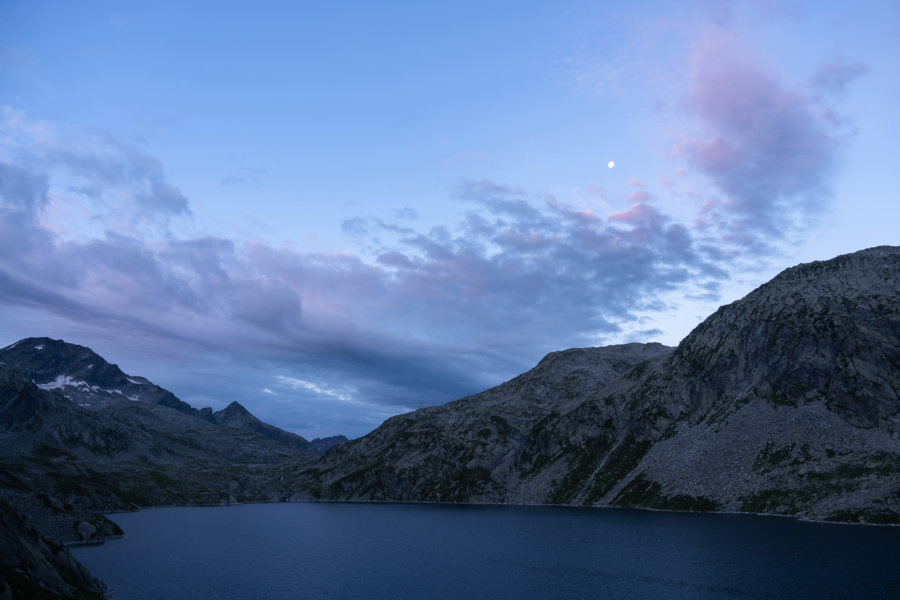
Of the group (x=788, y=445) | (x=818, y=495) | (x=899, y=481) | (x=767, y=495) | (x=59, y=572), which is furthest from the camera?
(x=788, y=445)

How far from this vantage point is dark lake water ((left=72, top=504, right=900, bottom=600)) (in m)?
72.6

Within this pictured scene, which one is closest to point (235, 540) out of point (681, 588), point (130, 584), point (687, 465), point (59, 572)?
point (130, 584)

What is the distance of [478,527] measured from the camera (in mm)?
153750

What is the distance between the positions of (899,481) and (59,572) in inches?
6576

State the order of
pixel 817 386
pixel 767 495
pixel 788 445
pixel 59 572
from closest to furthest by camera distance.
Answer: pixel 59 572, pixel 767 495, pixel 788 445, pixel 817 386

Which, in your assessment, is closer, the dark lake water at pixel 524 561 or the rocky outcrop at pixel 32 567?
the rocky outcrop at pixel 32 567

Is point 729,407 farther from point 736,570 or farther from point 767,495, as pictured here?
point 736,570

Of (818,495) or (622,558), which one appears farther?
(818,495)

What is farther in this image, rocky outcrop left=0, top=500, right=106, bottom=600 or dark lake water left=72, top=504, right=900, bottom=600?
dark lake water left=72, top=504, right=900, bottom=600

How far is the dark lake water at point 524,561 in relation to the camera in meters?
72.6

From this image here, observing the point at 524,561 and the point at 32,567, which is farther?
the point at 524,561

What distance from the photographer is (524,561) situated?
9588 centimetres

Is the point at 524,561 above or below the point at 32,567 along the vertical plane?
below

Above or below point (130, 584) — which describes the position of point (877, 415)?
above
